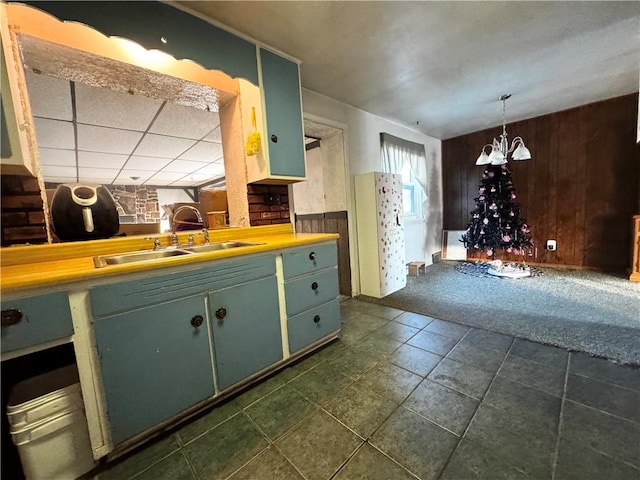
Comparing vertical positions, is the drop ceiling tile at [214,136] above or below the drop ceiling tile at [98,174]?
above

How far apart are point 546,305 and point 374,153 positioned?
2.57m

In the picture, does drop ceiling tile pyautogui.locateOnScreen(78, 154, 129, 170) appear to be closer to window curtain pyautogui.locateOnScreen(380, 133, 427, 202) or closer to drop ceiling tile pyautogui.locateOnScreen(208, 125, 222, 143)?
drop ceiling tile pyautogui.locateOnScreen(208, 125, 222, 143)

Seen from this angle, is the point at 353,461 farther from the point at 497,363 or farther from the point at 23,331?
the point at 23,331

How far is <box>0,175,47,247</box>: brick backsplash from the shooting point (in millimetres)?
1233

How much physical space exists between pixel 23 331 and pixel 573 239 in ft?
18.5

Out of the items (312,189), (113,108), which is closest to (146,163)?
(113,108)

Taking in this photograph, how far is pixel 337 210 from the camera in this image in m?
3.19

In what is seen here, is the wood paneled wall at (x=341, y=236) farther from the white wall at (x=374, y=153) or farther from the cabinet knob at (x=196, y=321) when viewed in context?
the cabinet knob at (x=196, y=321)

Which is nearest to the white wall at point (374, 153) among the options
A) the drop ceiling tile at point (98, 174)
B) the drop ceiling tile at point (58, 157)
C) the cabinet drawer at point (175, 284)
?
the cabinet drawer at point (175, 284)

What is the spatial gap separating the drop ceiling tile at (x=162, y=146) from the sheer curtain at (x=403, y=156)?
9.10 feet

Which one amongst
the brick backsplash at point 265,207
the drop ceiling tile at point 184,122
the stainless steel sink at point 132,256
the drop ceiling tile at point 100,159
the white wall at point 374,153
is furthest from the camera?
the drop ceiling tile at point 100,159

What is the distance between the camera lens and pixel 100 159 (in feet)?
13.2

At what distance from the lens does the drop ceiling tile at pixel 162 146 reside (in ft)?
11.3

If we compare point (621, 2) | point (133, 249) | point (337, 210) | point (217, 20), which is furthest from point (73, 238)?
point (621, 2)
